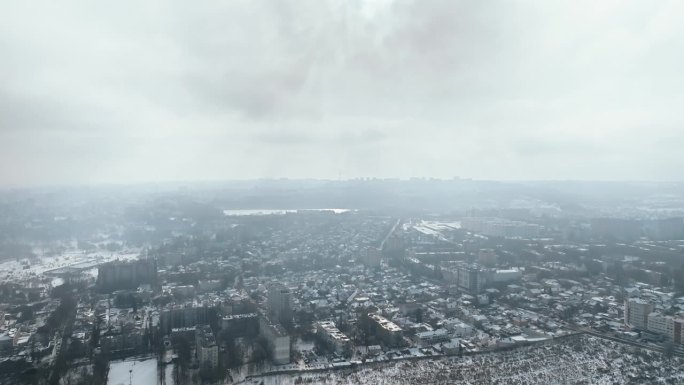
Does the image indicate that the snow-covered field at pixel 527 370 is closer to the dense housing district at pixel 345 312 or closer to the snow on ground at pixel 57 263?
the dense housing district at pixel 345 312

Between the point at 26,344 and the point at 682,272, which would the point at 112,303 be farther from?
the point at 682,272

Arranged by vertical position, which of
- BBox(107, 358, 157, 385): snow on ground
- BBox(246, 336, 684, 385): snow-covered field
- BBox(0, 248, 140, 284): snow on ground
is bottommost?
BBox(107, 358, 157, 385): snow on ground

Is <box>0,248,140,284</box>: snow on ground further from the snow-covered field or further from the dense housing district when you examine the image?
the snow-covered field

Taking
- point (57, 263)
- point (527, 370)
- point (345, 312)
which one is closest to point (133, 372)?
point (345, 312)

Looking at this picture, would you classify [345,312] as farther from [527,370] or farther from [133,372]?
[133,372]

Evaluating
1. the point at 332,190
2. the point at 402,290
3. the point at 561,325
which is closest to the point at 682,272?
the point at 561,325

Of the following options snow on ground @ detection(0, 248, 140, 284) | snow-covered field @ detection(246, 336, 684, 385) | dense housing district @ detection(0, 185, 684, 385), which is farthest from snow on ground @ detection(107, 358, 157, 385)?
snow on ground @ detection(0, 248, 140, 284)
